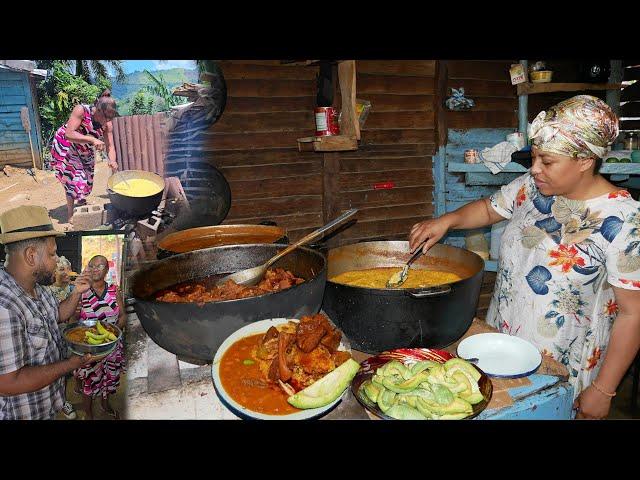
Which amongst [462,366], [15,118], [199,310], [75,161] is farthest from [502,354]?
[75,161]

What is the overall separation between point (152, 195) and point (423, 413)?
3.58m

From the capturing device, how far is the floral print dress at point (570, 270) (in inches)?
81.7

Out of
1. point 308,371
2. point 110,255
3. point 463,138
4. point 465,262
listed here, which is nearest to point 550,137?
point 465,262

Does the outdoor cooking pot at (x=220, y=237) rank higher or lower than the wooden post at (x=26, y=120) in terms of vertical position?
lower

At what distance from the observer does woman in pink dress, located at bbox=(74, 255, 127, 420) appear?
98.8 inches

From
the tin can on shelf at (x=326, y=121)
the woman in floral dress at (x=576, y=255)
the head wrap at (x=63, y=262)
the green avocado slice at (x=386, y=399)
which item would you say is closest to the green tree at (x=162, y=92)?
the tin can on shelf at (x=326, y=121)

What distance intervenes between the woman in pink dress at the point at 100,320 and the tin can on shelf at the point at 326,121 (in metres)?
2.24

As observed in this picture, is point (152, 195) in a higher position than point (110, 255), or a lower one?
higher

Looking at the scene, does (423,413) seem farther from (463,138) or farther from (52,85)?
(463,138)

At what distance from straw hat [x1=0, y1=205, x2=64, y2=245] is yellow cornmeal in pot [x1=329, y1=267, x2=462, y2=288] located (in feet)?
4.83

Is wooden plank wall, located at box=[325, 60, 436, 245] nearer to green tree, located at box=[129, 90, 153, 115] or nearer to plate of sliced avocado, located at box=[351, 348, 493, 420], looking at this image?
green tree, located at box=[129, 90, 153, 115]

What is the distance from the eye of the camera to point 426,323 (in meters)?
1.86

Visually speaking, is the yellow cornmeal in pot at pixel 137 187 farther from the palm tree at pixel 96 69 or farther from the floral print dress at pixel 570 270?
the floral print dress at pixel 570 270

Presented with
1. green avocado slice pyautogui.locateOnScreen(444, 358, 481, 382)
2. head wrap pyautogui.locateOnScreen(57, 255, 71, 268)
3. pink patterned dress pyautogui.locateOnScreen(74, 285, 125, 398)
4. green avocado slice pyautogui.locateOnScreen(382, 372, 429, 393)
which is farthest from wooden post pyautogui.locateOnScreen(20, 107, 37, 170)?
green avocado slice pyautogui.locateOnScreen(444, 358, 481, 382)
